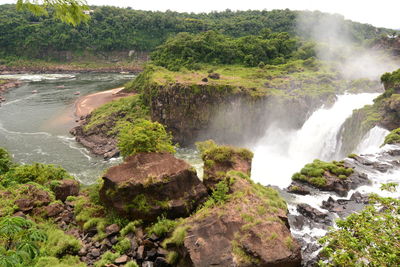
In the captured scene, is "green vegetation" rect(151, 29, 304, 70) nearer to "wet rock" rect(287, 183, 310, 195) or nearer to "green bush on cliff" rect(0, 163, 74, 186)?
"wet rock" rect(287, 183, 310, 195)

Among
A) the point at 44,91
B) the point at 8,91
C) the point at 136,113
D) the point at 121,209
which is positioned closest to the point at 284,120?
the point at 136,113

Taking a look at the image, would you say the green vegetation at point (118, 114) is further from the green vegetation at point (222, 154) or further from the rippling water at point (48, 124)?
the green vegetation at point (222, 154)

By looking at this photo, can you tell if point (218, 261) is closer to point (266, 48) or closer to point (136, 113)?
point (136, 113)

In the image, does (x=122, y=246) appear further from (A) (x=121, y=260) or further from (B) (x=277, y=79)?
(B) (x=277, y=79)

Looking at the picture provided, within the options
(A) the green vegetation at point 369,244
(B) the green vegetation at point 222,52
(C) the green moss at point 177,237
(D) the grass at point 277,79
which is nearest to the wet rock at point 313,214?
(A) the green vegetation at point 369,244

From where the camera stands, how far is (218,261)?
8.27 m

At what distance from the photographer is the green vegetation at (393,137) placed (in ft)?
70.3

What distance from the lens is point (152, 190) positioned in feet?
36.0

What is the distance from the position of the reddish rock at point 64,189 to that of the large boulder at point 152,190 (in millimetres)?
4049

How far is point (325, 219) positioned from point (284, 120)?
18.1 m

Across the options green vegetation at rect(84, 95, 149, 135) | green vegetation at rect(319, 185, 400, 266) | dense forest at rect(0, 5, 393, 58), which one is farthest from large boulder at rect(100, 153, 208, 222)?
dense forest at rect(0, 5, 393, 58)

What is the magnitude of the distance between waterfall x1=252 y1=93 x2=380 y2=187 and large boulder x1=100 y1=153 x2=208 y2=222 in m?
12.9

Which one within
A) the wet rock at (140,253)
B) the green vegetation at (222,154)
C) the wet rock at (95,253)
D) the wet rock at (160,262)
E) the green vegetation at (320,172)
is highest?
the green vegetation at (222,154)

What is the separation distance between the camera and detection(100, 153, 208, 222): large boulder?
10.8m
